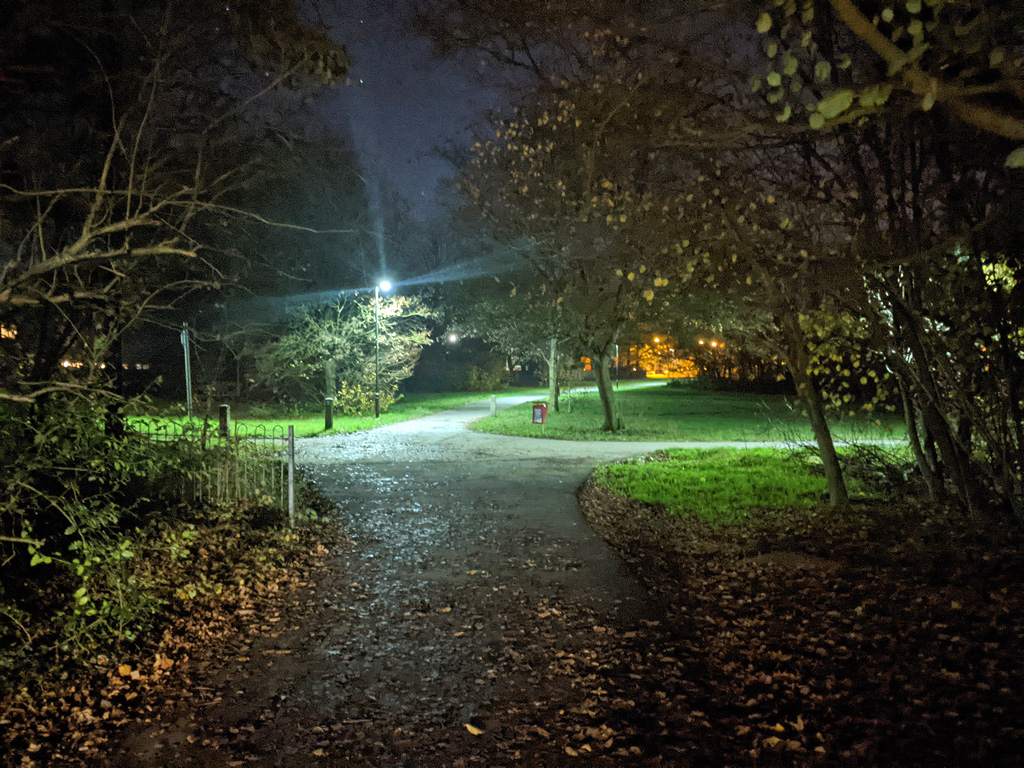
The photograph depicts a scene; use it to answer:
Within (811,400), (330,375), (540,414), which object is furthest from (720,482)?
(330,375)

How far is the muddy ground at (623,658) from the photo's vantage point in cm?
363

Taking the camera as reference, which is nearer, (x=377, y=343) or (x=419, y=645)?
(x=419, y=645)

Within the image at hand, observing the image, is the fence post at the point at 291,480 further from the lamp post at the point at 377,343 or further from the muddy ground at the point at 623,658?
the lamp post at the point at 377,343

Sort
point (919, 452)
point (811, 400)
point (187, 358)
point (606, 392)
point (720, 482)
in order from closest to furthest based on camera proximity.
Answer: point (919, 452)
point (811, 400)
point (720, 482)
point (187, 358)
point (606, 392)

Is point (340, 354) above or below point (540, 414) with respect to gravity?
above

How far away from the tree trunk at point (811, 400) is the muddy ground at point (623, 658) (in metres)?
0.69

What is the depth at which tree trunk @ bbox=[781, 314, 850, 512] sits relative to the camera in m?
8.47

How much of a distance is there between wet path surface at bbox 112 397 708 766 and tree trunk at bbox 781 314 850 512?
10.8ft

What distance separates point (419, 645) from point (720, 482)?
8239mm

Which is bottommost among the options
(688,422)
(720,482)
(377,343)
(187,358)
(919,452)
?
(720,482)

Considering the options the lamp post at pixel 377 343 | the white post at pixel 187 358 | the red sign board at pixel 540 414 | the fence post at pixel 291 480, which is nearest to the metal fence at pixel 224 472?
the fence post at pixel 291 480

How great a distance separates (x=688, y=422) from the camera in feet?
84.5

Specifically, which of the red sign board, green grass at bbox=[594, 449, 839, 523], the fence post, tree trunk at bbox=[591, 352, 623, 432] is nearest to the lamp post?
the red sign board

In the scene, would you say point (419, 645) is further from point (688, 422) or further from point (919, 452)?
point (688, 422)
